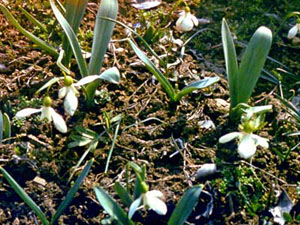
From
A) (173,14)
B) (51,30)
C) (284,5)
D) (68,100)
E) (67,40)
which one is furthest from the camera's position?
(284,5)

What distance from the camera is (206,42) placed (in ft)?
7.66

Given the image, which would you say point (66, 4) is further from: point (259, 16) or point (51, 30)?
point (259, 16)

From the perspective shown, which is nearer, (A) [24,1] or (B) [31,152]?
(B) [31,152]

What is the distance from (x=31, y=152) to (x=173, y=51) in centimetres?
73

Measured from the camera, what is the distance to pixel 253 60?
1859 mm

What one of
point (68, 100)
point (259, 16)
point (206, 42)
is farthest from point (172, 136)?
point (259, 16)

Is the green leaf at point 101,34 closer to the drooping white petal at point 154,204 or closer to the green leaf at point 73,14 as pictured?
the green leaf at point 73,14

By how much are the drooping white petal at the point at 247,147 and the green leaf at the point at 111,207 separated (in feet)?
1.22

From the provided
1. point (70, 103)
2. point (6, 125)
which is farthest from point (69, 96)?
point (6, 125)

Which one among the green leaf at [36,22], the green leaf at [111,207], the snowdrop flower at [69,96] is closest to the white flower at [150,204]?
the green leaf at [111,207]

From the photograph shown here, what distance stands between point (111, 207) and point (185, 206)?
21 centimetres

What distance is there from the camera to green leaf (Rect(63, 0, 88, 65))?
6.66 feet

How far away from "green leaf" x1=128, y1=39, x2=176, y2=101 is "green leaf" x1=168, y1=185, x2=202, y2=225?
18.6 inches

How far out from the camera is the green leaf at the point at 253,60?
1847 millimetres
